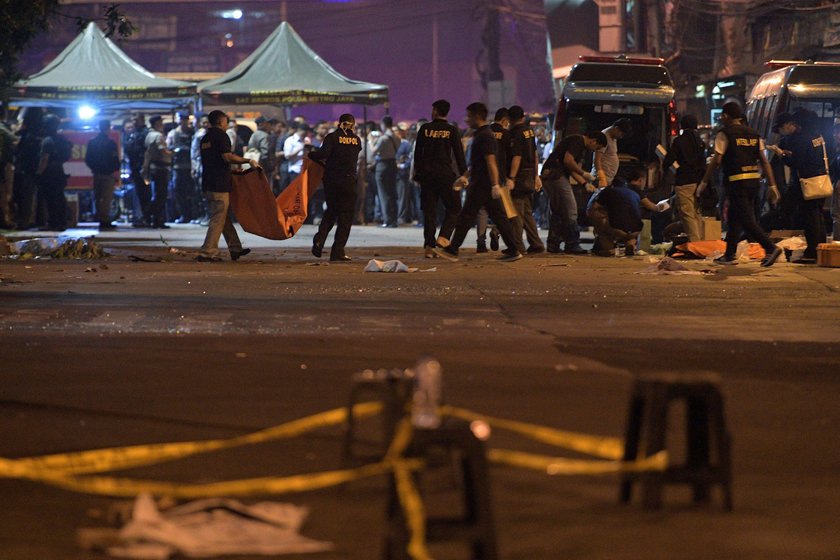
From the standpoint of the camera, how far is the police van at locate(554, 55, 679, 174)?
22250 mm

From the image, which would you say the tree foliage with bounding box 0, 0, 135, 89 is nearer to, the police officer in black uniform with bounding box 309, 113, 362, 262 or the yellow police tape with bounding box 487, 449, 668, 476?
the police officer in black uniform with bounding box 309, 113, 362, 262

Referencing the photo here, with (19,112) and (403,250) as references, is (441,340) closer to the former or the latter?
(403,250)

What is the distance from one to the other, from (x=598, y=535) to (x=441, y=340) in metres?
5.21

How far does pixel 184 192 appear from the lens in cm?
3106

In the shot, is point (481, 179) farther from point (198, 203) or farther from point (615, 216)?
point (198, 203)

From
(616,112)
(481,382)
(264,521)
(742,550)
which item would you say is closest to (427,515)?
(264,521)

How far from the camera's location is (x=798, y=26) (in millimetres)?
33344

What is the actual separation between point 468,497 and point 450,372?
165 inches

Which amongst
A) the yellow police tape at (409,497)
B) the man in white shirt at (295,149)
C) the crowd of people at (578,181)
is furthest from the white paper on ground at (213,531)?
the man in white shirt at (295,149)

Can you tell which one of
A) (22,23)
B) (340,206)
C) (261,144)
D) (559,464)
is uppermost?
(22,23)

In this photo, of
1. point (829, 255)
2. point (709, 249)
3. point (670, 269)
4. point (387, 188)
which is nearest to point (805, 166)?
point (829, 255)

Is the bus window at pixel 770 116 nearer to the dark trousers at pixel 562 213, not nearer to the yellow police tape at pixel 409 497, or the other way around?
the dark trousers at pixel 562 213

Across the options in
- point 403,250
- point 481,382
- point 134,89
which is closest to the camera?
point 481,382

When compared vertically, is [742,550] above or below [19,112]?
below
